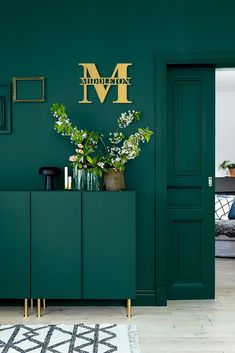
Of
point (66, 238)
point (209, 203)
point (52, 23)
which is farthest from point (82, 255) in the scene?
point (52, 23)

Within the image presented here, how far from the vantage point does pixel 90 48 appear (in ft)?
11.9

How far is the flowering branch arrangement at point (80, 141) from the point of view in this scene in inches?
132

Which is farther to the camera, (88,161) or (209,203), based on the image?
(209,203)

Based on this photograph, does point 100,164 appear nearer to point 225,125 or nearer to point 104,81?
point 104,81

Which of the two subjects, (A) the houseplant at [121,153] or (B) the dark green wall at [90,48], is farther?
(B) the dark green wall at [90,48]

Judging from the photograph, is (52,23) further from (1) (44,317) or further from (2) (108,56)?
(1) (44,317)

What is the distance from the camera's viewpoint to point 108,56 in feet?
11.9

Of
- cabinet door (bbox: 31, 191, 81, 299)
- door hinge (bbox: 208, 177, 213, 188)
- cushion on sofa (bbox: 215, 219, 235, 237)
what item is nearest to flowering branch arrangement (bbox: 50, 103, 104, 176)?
cabinet door (bbox: 31, 191, 81, 299)

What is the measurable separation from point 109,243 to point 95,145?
745 mm

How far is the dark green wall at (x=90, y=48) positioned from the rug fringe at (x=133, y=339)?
2.84ft

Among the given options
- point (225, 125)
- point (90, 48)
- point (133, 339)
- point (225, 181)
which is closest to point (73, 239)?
point (133, 339)

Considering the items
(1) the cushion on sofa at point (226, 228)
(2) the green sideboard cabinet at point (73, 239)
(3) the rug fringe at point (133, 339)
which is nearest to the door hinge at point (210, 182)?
(2) the green sideboard cabinet at point (73, 239)

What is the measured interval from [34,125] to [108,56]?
793 mm

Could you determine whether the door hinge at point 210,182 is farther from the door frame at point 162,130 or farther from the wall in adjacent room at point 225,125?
the wall in adjacent room at point 225,125
